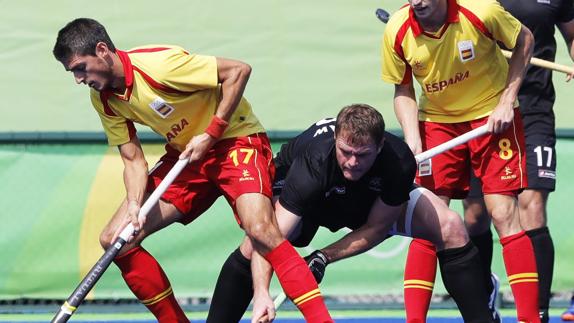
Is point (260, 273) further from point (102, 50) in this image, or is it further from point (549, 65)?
point (549, 65)

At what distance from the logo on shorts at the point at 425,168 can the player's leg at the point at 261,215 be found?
0.70 meters

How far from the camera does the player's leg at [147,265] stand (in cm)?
611

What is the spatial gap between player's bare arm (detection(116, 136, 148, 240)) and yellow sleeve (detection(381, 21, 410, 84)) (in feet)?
3.93

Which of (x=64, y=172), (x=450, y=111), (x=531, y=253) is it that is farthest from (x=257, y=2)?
(x=531, y=253)

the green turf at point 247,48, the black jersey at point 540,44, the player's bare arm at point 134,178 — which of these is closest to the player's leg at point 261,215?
the player's bare arm at point 134,178

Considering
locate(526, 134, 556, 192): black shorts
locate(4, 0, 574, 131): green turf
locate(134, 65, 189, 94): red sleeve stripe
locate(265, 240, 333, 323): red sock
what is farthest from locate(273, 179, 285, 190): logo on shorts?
locate(4, 0, 574, 131): green turf

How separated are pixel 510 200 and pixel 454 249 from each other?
40cm

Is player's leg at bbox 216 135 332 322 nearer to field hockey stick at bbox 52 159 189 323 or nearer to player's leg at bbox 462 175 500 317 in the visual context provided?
field hockey stick at bbox 52 159 189 323

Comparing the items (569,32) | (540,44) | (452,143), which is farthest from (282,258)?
(569,32)

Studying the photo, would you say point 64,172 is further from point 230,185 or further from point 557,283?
point 557,283

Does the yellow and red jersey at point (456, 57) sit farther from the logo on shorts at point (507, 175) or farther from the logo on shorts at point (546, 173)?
the logo on shorts at point (546, 173)

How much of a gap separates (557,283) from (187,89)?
9.59 ft

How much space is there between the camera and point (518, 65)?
6.17 metres

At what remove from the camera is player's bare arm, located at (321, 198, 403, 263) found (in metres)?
5.84
